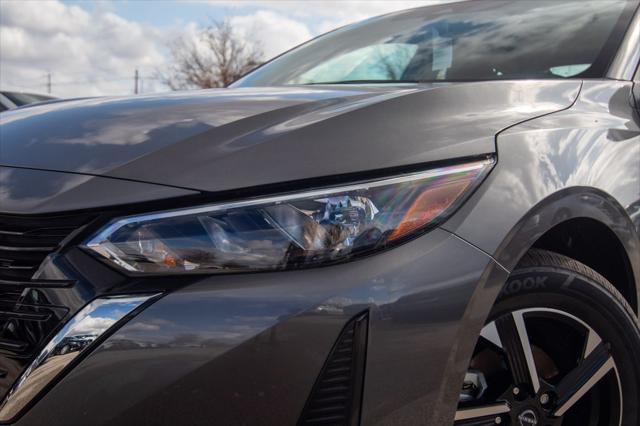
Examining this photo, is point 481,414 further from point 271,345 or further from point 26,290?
point 26,290

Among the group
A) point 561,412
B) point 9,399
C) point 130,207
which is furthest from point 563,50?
point 9,399

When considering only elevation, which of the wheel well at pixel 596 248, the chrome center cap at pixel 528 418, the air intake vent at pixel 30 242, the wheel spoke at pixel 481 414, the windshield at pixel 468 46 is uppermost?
the windshield at pixel 468 46

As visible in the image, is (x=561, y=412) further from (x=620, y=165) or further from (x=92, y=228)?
(x=92, y=228)

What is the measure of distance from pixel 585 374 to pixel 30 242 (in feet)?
4.66

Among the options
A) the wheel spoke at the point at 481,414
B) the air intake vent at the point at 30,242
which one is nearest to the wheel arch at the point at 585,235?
the wheel spoke at the point at 481,414

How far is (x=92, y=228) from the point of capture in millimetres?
1222

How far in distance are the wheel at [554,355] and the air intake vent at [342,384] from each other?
1.22 feet

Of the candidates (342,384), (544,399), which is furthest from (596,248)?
(342,384)

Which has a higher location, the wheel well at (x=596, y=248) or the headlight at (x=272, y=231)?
the headlight at (x=272, y=231)

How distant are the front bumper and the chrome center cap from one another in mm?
403

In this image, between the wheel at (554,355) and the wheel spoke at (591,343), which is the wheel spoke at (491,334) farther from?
the wheel spoke at (591,343)

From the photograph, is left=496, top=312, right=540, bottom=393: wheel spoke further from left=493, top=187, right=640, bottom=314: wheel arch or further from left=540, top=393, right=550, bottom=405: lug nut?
left=493, top=187, right=640, bottom=314: wheel arch

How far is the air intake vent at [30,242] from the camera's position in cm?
123

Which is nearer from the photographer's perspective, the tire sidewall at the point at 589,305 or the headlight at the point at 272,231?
the headlight at the point at 272,231
